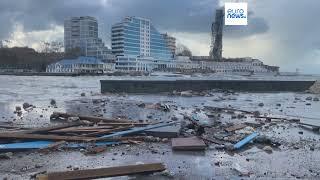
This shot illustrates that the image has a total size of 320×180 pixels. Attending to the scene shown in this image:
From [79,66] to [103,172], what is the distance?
16329 centimetres

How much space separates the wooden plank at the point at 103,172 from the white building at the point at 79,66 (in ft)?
509

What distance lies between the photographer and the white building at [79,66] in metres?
166

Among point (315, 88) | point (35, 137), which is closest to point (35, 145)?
point (35, 137)

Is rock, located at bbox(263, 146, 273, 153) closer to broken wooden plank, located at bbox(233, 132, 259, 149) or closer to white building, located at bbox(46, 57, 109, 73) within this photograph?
broken wooden plank, located at bbox(233, 132, 259, 149)

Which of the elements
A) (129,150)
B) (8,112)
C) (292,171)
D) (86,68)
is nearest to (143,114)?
(8,112)

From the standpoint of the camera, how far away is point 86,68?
6796 inches

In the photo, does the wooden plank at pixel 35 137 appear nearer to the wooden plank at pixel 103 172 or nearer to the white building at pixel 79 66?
the wooden plank at pixel 103 172

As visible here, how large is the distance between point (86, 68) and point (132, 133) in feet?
528

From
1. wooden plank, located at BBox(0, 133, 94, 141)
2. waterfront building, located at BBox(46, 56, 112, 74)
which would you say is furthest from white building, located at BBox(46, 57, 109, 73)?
wooden plank, located at BBox(0, 133, 94, 141)

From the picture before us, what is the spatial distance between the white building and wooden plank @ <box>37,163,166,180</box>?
15502 cm

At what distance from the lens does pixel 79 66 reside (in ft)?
555

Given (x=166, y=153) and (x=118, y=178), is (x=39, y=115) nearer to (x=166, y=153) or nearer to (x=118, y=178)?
(x=166, y=153)

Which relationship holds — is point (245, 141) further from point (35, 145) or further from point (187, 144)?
point (35, 145)

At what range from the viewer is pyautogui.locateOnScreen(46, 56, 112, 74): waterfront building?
543 ft
